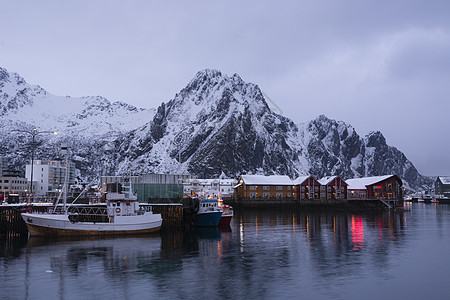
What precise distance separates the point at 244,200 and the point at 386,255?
344 feet

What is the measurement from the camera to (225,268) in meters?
32.9

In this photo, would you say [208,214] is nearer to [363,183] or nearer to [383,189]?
[383,189]

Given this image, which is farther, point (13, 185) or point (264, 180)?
point (13, 185)

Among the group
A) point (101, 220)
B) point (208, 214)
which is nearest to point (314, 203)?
point (208, 214)

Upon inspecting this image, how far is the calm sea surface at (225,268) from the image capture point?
25562mm

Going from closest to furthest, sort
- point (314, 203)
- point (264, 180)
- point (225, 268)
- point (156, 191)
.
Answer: point (225, 268), point (156, 191), point (314, 203), point (264, 180)

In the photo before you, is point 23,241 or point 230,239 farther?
point 230,239

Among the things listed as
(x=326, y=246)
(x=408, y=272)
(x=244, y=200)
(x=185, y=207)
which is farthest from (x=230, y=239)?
(x=244, y=200)

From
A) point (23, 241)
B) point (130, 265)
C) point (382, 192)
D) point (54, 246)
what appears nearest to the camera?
point (130, 265)

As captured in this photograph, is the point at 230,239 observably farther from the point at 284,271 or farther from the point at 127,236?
the point at 284,271

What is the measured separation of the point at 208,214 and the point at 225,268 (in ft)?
115

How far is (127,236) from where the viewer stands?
5366cm

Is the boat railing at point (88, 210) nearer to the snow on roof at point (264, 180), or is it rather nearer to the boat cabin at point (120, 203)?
the boat cabin at point (120, 203)

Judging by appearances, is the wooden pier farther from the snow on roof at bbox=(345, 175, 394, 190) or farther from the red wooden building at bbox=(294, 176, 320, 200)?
the snow on roof at bbox=(345, 175, 394, 190)
